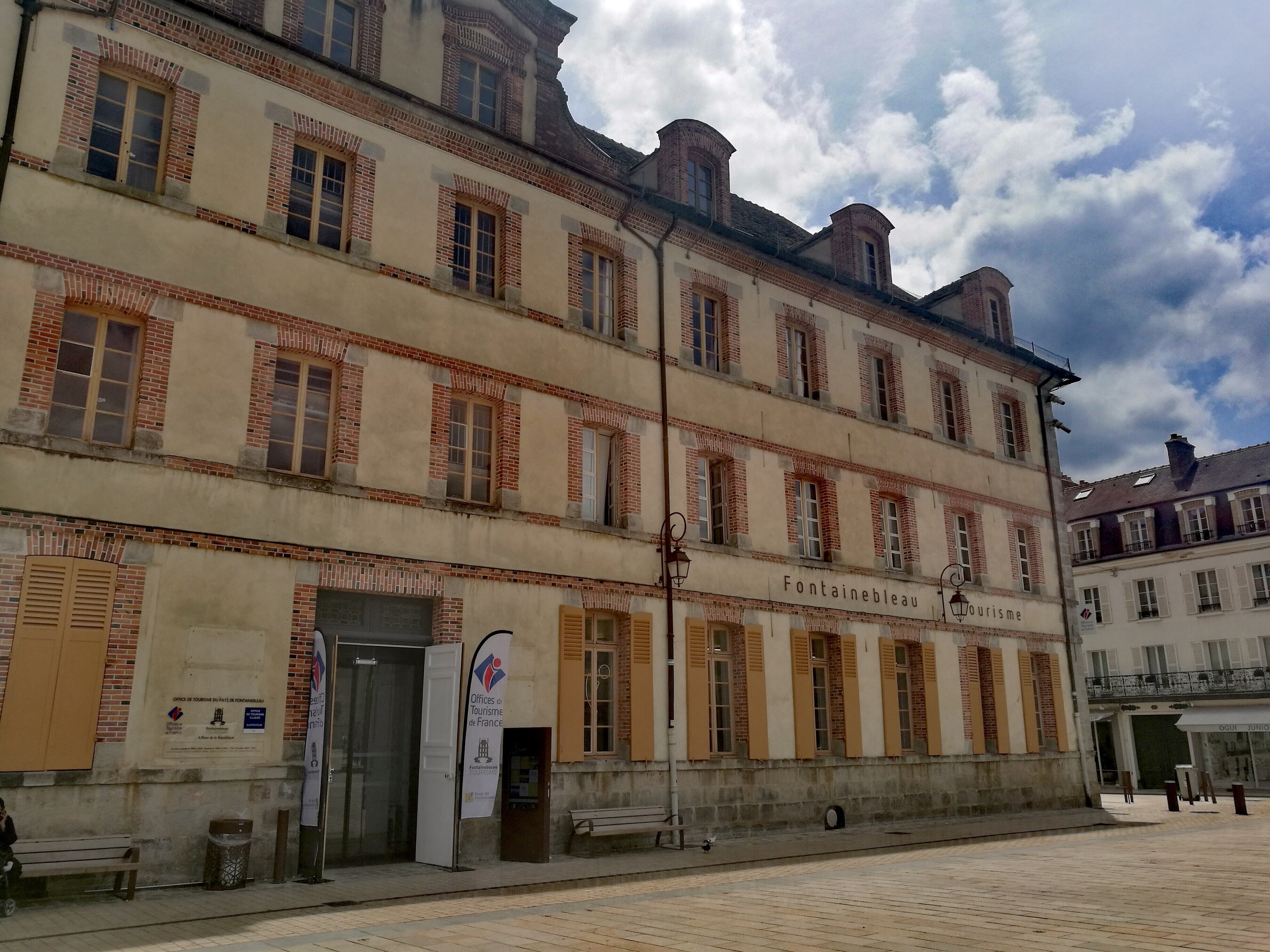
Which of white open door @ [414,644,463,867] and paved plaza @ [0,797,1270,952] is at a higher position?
white open door @ [414,644,463,867]

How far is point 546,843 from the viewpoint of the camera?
13.2 m

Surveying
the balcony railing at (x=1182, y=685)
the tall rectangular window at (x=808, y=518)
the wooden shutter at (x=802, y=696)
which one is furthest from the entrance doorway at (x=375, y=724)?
the balcony railing at (x=1182, y=685)

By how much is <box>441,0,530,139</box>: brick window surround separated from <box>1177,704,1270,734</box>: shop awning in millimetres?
33100

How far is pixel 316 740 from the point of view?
11789 millimetres

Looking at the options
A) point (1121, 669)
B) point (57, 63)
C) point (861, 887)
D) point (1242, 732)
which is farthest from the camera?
point (1121, 669)

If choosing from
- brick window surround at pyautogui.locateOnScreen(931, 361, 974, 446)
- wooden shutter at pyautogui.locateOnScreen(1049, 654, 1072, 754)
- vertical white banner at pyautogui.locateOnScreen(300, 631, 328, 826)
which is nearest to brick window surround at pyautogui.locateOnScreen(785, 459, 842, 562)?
brick window surround at pyautogui.locateOnScreen(931, 361, 974, 446)

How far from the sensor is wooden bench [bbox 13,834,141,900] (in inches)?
377

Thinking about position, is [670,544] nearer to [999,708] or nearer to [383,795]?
[383,795]

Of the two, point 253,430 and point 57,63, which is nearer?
point 57,63

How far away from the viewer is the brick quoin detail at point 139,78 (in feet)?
38.8

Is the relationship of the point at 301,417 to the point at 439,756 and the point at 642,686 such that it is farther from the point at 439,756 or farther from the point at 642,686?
the point at 642,686

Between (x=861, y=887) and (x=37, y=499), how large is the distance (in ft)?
31.2

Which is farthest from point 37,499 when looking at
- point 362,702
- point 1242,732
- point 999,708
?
point 1242,732

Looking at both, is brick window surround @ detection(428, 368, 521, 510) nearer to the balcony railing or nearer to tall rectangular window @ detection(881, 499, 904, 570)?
tall rectangular window @ detection(881, 499, 904, 570)
